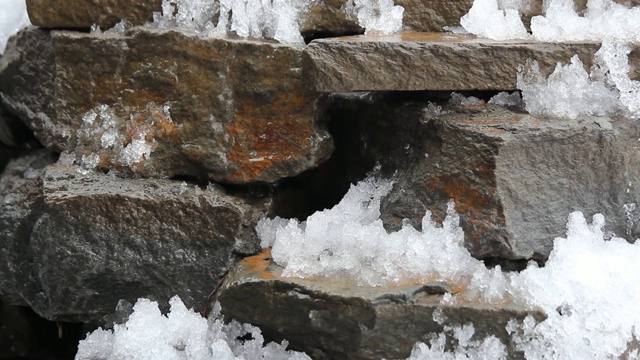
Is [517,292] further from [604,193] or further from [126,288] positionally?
[126,288]

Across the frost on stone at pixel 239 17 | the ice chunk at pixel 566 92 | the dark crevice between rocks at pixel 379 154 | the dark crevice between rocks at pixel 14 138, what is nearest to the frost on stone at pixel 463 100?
the dark crevice between rocks at pixel 379 154

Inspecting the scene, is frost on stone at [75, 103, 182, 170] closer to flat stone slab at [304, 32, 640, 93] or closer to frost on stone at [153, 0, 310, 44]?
frost on stone at [153, 0, 310, 44]

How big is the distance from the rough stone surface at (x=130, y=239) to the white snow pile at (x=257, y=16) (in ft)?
1.85

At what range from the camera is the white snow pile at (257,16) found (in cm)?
258

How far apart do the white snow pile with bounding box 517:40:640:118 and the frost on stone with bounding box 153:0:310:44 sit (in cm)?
80

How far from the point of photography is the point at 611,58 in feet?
7.57

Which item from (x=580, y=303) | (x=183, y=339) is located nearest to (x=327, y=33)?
(x=183, y=339)

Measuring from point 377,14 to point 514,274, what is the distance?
1038 mm

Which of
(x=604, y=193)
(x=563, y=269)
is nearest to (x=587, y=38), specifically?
(x=604, y=193)

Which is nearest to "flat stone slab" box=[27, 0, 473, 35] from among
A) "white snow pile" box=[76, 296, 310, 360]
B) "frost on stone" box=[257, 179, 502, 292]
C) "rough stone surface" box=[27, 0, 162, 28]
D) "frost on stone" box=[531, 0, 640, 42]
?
"rough stone surface" box=[27, 0, 162, 28]

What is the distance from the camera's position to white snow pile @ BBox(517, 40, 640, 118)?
90.9 inches

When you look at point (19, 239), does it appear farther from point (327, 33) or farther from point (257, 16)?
point (327, 33)

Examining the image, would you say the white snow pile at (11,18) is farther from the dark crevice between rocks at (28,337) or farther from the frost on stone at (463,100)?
the frost on stone at (463,100)

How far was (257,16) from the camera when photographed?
260 cm
